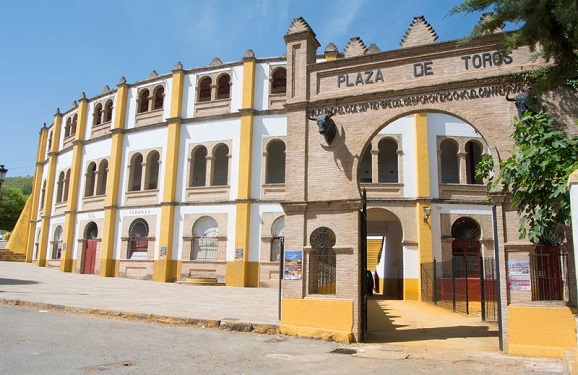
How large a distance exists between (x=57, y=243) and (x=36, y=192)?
28.3 feet

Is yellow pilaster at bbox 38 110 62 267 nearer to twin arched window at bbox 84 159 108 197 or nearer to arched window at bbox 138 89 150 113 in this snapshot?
twin arched window at bbox 84 159 108 197

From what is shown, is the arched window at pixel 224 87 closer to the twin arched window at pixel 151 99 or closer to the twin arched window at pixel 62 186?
the twin arched window at pixel 151 99

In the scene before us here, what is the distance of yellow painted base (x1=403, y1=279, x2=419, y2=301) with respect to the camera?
21266mm

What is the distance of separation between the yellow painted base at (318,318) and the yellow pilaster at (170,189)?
16.6m

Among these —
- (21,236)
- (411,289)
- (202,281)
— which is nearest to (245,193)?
(202,281)

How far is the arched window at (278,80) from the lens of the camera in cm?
2638

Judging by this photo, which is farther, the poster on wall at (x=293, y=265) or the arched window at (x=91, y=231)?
the arched window at (x=91, y=231)

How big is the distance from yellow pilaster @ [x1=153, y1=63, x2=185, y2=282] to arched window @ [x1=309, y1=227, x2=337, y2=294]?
656 inches

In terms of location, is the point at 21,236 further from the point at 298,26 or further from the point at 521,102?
the point at 521,102

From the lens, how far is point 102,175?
3127cm

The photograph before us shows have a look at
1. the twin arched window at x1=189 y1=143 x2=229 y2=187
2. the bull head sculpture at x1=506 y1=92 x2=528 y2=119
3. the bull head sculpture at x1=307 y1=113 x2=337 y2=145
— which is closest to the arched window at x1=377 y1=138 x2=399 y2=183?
the twin arched window at x1=189 y1=143 x2=229 y2=187

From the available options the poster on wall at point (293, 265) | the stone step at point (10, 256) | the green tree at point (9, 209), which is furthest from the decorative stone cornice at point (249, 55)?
the green tree at point (9, 209)

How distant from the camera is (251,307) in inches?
586

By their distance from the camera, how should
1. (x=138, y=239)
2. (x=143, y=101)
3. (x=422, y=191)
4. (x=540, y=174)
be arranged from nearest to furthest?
(x=540, y=174) < (x=422, y=191) < (x=138, y=239) < (x=143, y=101)
